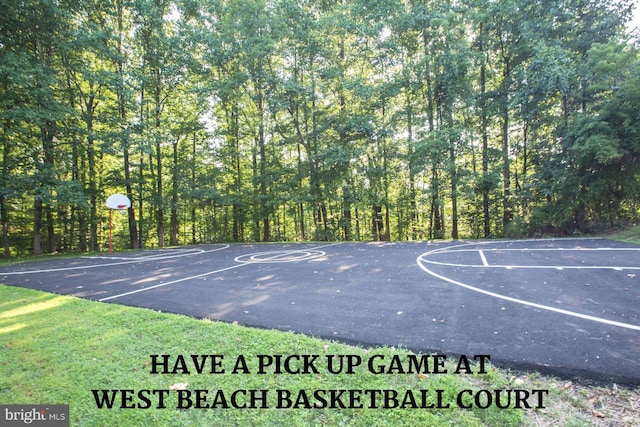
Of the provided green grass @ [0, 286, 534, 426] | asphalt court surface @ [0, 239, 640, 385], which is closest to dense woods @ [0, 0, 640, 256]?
asphalt court surface @ [0, 239, 640, 385]

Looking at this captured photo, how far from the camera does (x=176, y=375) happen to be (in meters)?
2.38

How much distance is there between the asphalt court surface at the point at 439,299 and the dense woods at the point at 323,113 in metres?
5.29

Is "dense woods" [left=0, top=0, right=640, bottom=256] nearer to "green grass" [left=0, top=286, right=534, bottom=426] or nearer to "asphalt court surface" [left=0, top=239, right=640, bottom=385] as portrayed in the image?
"asphalt court surface" [left=0, top=239, right=640, bottom=385]

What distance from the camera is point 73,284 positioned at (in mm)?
6039

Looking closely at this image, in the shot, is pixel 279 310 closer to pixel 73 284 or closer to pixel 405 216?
pixel 73 284

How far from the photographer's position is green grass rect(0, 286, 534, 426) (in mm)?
1862

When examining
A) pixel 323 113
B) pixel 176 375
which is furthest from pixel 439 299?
pixel 323 113

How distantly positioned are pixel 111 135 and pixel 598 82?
19623mm

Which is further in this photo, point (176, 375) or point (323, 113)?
point (323, 113)

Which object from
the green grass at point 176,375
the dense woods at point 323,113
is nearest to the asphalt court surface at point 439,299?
the green grass at point 176,375

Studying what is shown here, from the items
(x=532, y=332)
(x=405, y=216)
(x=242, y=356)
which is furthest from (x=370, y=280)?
(x=405, y=216)

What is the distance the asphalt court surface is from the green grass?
1.50 feet

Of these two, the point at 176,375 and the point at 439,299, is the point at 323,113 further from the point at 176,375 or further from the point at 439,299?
the point at 176,375

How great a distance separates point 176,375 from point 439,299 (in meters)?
3.33
